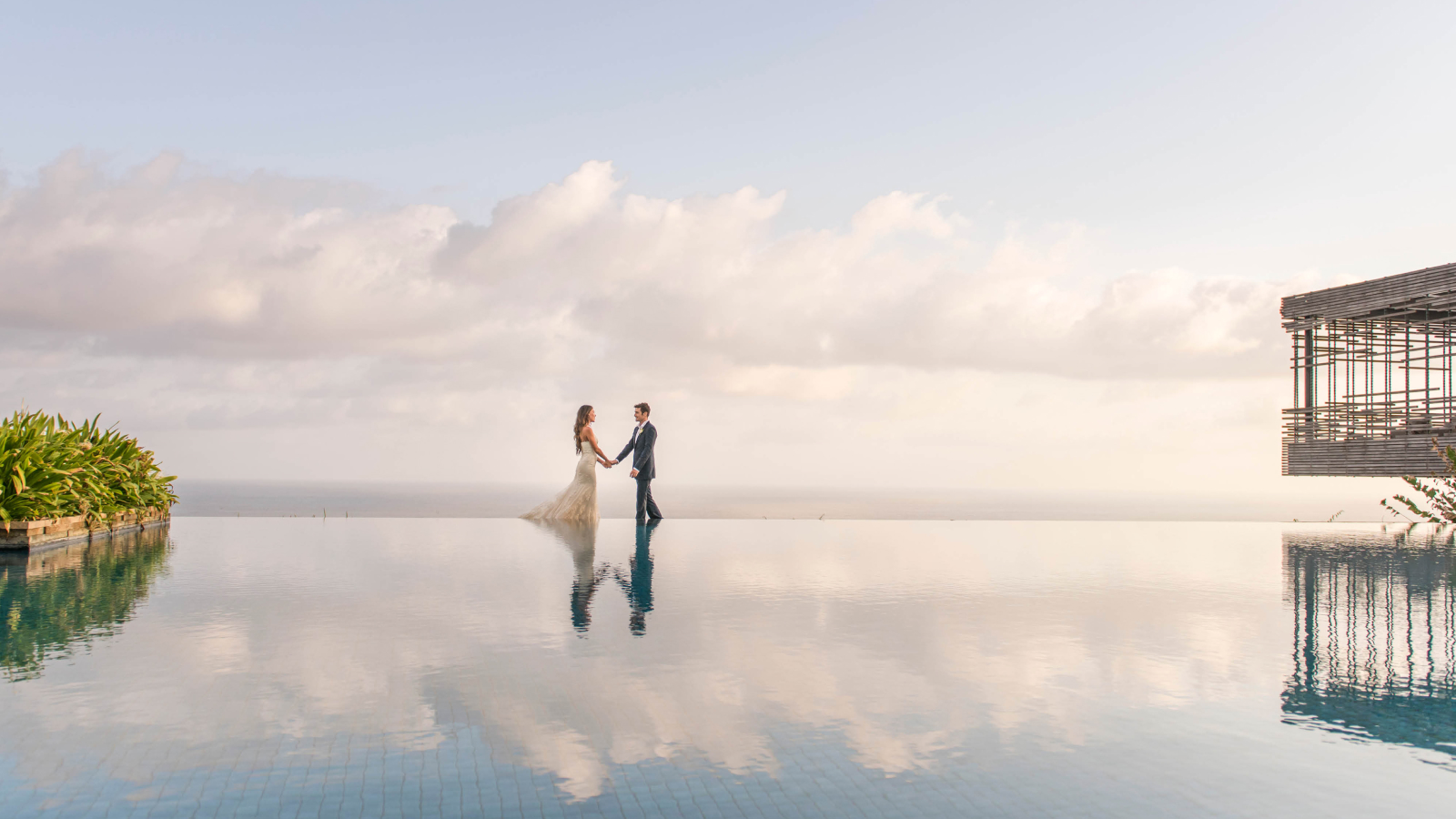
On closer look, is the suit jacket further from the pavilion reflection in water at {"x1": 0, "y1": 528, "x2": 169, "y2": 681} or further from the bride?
the pavilion reflection in water at {"x1": 0, "y1": 528, "x2": 169, "y2": 681}

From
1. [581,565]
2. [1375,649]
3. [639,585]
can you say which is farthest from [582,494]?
[1375,649]

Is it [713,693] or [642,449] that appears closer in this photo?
[713,693]

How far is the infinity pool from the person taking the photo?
10.3 feet

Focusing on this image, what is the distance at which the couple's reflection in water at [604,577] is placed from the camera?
633 centimetres

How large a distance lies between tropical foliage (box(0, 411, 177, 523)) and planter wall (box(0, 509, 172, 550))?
0.11 meters

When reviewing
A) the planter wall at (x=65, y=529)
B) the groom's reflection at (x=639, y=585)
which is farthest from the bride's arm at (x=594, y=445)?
the planter wall at (x=65, y=529)

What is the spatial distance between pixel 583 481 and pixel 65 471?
7366 millimetres

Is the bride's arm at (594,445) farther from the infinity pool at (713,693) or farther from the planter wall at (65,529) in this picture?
the planter wall at (65,529)

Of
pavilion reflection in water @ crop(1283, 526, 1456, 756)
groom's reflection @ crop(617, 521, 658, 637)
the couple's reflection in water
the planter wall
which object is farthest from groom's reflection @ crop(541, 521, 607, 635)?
the planter wall

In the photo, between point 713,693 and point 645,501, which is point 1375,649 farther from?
point 645,501

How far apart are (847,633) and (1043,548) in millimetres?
7470

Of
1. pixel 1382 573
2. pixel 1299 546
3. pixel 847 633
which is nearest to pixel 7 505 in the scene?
pixel 847 633

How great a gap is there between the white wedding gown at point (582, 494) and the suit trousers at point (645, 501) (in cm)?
78

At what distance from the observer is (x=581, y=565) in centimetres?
965
